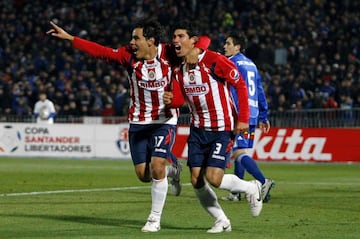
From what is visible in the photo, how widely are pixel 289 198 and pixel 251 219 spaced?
10.7ft

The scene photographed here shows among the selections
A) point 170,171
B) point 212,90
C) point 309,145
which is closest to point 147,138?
point 212,90

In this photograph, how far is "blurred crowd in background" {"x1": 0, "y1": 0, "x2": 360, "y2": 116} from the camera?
91.4 feet

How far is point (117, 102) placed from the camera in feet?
95.0

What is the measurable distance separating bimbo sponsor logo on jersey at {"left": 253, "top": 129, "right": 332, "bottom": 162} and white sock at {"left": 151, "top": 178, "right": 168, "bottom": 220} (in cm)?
1543

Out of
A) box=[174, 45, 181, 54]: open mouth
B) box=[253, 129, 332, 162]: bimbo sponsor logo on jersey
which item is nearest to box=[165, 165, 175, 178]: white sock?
box=[174, 45, 181, 54]: open mouth

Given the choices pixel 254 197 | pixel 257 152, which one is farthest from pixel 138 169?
pixel 257 152

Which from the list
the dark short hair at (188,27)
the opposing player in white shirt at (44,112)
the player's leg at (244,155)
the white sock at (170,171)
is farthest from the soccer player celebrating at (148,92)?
the opposing player in white shirt at (44,112)

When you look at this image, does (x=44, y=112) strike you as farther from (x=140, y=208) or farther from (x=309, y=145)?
(x=140, y=208)

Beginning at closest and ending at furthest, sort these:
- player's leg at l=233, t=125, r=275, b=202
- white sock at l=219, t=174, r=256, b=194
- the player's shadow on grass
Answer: white sock at l=219, t=174, r=256, b=194, the player's shadow on grass, player's leg at l=233, t=125, r=275, b=202

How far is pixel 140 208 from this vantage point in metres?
12.4

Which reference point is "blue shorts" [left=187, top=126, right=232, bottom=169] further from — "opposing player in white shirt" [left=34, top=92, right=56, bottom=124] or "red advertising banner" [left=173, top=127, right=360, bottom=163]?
"opposing player in white shirt" [left=34, top=92, right=56, bottom=124]

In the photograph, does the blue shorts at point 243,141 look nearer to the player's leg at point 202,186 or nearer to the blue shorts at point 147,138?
the blue shorts at point 147,138

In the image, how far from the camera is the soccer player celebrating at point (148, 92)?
10.1m

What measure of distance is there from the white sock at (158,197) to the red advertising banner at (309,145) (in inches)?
596
